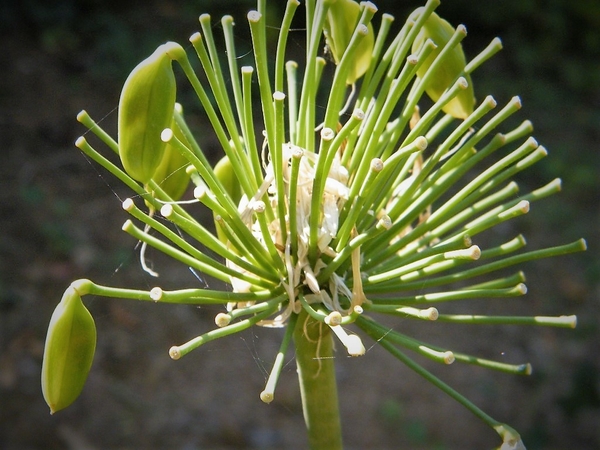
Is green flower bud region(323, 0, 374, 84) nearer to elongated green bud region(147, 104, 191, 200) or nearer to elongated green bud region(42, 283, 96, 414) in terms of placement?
elongated green bud region(147, 104, 191, 200)

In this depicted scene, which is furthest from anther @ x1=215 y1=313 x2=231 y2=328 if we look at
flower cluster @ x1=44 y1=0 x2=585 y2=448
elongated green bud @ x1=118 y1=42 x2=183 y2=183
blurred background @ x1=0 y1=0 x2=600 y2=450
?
blurred background @ x1=0 y1=0 x2=600 y2=450

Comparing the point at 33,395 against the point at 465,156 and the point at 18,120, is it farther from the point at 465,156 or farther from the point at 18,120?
the point at 465,156

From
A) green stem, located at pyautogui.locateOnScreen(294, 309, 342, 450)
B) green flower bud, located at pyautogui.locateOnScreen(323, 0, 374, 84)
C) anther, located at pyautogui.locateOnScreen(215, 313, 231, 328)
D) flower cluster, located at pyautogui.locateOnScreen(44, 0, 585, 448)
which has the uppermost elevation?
green flower bud, located at pyautogui.locateOnScreen(323, 0, 374, 84)

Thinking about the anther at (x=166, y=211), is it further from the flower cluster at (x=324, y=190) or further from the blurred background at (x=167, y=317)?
the blurred background at (x=167, y=317)

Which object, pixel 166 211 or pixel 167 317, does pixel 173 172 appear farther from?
pixel 167 317

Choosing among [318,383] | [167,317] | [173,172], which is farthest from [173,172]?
[167,317]

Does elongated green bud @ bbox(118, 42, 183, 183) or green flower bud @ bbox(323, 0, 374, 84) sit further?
green flower bud @ bbox(323, 0, 374, 84)

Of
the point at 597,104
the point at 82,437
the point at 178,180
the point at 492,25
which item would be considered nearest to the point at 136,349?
the point at 82,437
